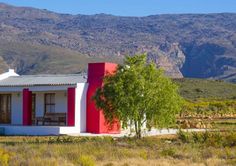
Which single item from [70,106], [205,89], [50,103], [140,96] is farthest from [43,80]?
[205,89]

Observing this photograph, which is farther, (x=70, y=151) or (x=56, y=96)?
(x=56, y=96)

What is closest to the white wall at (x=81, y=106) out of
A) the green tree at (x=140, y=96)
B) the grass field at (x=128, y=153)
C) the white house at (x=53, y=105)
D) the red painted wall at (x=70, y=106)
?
the white house at (x=53, y=105)

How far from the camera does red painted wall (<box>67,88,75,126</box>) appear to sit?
32844 millimetres

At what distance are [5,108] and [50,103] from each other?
3.17m

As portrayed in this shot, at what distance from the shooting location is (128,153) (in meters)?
20.0

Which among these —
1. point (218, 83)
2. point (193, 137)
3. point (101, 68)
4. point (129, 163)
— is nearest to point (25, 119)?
point (101, 68)

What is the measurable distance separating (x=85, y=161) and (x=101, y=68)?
15.7 meters

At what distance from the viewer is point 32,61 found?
601 feet

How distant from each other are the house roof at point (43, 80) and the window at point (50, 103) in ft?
2.77

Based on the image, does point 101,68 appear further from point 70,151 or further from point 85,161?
point 85,161

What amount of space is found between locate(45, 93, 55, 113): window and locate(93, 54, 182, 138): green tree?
9.61 m

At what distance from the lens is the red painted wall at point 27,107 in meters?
34.9

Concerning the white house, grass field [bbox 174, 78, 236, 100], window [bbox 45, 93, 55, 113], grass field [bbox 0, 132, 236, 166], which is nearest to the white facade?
the white house

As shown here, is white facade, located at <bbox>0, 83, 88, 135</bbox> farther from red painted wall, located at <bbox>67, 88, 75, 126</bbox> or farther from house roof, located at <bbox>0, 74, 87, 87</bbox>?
house roof, located at <bbox>0, 74, 87, 87</bbox>
